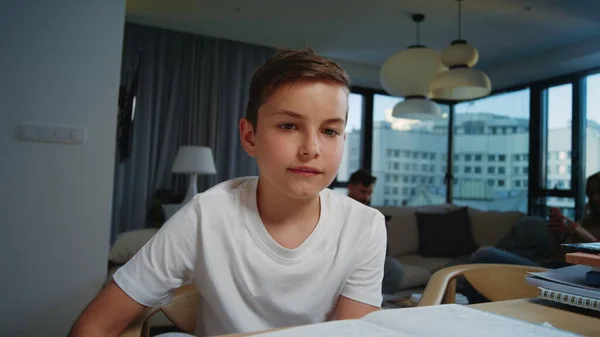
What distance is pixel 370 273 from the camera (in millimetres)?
881

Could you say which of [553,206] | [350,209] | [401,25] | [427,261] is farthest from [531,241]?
[350,209]

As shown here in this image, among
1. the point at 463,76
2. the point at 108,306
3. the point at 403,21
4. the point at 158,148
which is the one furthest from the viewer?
the point at 158,148

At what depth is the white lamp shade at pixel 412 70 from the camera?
100 inches

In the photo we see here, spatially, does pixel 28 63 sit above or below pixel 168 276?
above

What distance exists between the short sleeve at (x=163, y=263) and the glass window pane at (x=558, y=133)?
480 centimetres

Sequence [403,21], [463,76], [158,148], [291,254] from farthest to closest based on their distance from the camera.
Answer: [158,148] < [403,21] < [463,76] < [291,254]

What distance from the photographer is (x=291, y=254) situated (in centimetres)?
82

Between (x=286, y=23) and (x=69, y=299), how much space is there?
3.07 meters

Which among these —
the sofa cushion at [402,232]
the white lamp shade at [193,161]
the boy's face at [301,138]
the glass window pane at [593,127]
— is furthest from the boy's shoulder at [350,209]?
the glass window pane at [593,127]

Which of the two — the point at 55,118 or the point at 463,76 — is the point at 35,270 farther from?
the point at 463,76

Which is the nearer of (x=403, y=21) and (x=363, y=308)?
(x=363, y=308)

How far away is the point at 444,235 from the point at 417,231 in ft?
0.82

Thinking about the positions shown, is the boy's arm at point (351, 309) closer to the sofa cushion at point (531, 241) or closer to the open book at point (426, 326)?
the open book at point (426, 326)

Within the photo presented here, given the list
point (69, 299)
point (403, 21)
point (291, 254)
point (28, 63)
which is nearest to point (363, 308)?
point (291, 254)
